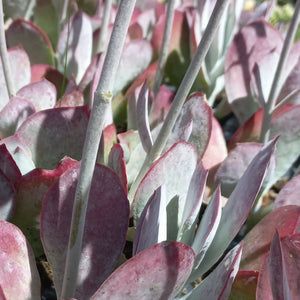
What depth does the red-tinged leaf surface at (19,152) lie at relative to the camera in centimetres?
71

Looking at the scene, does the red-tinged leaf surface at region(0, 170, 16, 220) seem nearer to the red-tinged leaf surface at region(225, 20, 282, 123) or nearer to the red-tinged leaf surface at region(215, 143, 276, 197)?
the red-tinged leaf surface at region(215, 143, 276, 197)

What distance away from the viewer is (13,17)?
117 cm

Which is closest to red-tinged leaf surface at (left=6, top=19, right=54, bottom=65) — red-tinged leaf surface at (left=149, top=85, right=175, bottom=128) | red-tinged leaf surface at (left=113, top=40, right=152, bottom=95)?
red-tinged leaf surface at (left=113, top=40, right=152, bottom=95)

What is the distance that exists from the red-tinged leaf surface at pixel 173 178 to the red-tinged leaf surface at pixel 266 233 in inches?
4.1

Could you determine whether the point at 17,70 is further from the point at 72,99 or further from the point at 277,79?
the point at 277,79

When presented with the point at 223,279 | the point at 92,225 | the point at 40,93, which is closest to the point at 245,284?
the point at 223,279

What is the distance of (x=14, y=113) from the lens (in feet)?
2.55

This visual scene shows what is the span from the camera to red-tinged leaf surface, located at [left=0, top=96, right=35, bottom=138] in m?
0.77

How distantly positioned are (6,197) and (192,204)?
231 mm

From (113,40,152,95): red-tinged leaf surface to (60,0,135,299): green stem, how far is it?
1.48ft

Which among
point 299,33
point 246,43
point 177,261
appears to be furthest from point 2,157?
point 299,33

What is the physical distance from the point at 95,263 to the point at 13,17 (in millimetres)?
730

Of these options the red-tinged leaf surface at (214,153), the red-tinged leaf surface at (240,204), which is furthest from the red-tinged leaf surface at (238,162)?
the red-tinged leaf surface at (240,204)

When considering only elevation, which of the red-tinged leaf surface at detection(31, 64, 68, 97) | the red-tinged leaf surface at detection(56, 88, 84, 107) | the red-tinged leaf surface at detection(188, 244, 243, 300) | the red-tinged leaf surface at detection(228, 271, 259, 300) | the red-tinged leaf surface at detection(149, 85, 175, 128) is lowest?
the red-tinged leaf surface at detection(228, 271, 259, 300)
